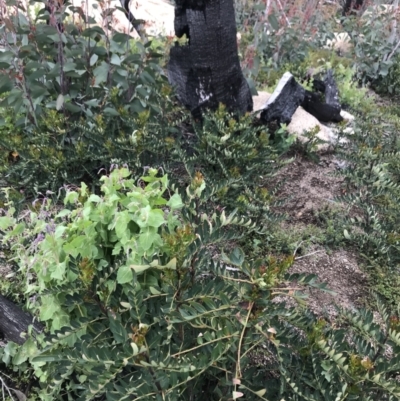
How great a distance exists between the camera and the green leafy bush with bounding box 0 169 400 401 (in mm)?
1114

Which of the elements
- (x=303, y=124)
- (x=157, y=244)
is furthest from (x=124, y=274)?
(x=303, y=124)

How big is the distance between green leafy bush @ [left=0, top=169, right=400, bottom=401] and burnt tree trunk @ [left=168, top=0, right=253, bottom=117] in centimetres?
172

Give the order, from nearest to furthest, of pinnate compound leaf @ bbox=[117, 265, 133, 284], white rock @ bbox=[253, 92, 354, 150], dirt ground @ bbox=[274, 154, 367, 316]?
1. pinnate compound leaf @ bbox=[117, 265, 133, 284]
2. dirt ground @ bbox=[274, 154, 367, 316]
3. white rock @ bbox=[253, 92, 354, 150]

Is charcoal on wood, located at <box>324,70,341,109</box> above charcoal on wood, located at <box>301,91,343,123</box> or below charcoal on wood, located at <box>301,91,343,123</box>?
above

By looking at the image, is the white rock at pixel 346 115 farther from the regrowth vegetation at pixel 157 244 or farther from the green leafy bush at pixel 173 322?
the green leafy bush at pixel 173 322

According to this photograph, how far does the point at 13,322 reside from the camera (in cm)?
173

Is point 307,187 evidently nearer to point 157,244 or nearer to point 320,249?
point 320,249

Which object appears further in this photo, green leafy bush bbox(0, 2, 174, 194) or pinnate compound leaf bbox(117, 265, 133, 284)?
green leafy bush bbox(0, 2, 174, 194)

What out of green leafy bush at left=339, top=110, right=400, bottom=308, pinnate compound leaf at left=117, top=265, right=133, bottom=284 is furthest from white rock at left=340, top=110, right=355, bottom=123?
pinnate compound leaf at left=117, top=265, right=133, bottom=284


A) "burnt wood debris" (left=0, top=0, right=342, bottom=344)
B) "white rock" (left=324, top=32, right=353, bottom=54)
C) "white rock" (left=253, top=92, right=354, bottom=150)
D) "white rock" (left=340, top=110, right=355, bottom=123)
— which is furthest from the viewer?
"white rock" (left=324, top=32, right=353, bottom=54)

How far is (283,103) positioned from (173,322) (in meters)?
2.75

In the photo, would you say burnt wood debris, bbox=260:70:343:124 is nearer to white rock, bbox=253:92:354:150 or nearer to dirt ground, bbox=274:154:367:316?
white rock, bbox=253:92:354:150

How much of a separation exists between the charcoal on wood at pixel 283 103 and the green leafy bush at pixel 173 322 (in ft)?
7.05

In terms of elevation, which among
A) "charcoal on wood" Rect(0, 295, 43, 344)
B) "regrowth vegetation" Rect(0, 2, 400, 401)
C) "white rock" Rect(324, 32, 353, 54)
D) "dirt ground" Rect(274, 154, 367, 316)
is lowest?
"charcoal on wood" Rect(0, 295, 43, 344)
